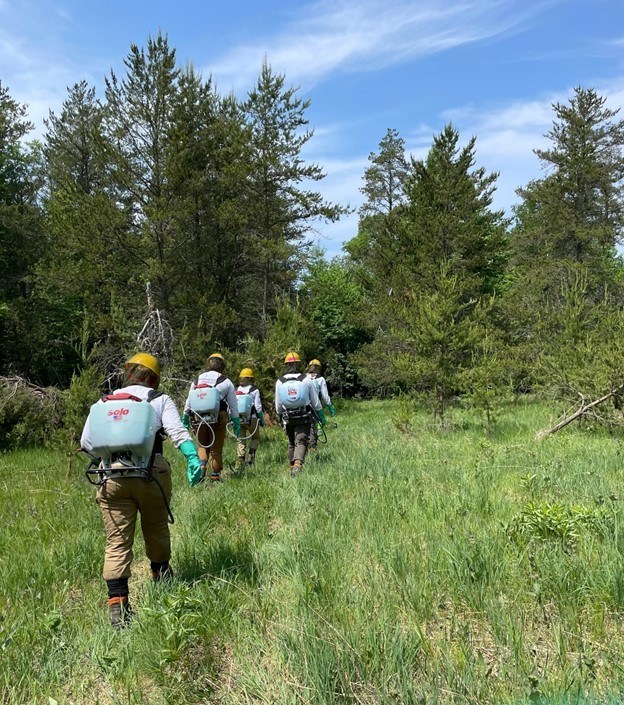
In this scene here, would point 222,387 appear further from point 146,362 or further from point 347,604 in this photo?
point 347,604

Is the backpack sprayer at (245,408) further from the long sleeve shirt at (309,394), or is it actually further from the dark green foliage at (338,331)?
the dark green foliage at (338,331)

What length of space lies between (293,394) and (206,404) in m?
1.35

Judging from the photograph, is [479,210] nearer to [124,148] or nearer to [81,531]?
[124,148]

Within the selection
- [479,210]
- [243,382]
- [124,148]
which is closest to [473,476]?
[243,382]

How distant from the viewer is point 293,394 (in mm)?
7562

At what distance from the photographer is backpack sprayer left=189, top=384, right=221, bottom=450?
7.23 m

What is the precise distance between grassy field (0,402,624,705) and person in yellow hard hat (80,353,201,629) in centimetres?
21

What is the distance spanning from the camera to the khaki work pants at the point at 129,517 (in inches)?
134

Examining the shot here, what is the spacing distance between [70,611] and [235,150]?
17502mm

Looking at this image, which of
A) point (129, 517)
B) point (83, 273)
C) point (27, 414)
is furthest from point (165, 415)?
point (83, 273)

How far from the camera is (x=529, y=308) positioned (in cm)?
2094

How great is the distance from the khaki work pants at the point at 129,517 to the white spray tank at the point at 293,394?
3.92 m

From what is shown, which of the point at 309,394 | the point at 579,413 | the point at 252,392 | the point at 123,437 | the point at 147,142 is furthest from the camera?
the point at 147,142

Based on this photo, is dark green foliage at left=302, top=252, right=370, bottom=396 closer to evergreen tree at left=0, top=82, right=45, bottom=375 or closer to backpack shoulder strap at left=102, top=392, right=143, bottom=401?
evergreen tree at left=0, top=82, right=45, bottom=375
